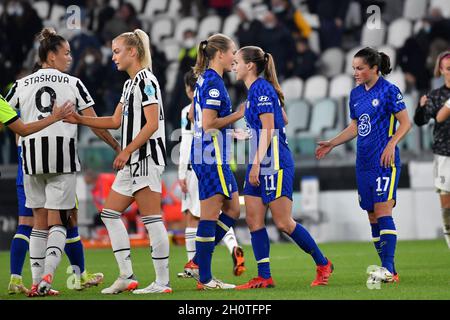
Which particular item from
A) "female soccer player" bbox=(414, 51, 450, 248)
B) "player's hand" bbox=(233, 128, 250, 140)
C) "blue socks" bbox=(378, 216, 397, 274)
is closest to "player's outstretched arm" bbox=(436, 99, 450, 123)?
"female soccer player" bbox=(414, 51, 450, 248)

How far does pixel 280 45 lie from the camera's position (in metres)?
19.7

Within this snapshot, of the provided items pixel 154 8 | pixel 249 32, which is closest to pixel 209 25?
pixel 154 8

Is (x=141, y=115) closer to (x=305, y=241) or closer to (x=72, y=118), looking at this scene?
(x=72, y=118)

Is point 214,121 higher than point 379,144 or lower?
higher

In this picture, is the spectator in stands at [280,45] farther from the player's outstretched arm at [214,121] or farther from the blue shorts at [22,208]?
the player's outstretched arm at [214,121]

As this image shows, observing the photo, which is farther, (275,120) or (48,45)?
(48,45)

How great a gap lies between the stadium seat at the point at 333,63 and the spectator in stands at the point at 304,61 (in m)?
0.61

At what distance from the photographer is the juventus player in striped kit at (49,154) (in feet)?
28.2

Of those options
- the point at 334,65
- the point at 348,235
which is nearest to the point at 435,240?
the point at 348,235

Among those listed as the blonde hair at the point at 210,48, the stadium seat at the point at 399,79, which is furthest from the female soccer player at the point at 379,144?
the stadium seat at the point at 399,79

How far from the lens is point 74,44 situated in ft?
67.8

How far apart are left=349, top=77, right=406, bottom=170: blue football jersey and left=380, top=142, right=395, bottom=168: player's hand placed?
0.37 feet

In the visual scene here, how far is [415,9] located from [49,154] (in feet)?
48.1

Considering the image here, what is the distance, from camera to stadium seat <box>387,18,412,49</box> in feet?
67.8
